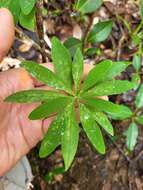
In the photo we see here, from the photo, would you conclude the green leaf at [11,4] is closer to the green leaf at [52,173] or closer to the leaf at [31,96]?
the leaf at [31,96]

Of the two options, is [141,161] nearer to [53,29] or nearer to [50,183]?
[50,183]

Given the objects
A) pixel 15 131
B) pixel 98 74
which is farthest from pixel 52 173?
pixel 98 74

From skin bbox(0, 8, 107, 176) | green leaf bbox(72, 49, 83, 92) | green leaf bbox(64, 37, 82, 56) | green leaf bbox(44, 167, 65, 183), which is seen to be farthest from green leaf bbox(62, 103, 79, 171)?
green leaf bbox(44, 167, 65, 183)

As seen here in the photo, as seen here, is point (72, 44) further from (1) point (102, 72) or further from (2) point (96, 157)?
(2) point (96, 157)

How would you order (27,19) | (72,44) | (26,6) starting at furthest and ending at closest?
(72,44) → (27,19) → (26,6)

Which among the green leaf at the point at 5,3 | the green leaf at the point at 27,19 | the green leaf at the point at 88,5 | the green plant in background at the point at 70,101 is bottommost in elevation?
the green plant in background at the point at 70,101

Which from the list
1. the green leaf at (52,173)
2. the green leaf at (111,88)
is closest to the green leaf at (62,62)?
the green leaf at (111,88)
